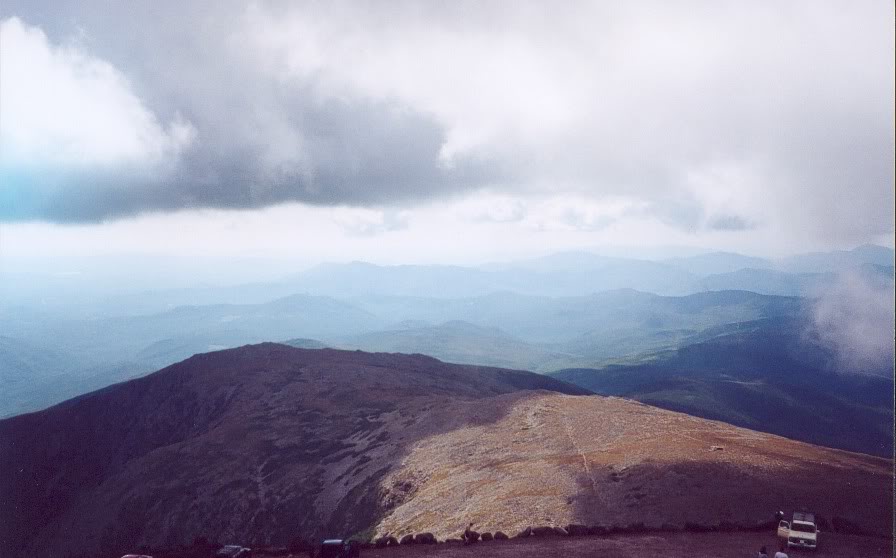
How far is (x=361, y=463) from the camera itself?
83.4m

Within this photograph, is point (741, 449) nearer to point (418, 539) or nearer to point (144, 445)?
point (418, 539)

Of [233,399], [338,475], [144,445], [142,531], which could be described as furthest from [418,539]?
[144,445]

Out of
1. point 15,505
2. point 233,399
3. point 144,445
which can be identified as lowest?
point 15,505

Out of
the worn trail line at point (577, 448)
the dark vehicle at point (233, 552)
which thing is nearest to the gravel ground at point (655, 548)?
the dark vehicle at point (233, 552)

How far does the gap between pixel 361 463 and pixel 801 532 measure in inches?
2482

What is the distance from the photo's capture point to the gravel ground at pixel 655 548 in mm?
33469

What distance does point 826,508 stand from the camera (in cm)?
4006

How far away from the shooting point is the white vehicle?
1309 inches

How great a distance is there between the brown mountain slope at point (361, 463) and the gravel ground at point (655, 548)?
10.7 ft

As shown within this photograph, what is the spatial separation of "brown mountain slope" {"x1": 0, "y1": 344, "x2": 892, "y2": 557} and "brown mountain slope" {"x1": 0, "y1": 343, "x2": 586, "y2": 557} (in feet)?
1.28

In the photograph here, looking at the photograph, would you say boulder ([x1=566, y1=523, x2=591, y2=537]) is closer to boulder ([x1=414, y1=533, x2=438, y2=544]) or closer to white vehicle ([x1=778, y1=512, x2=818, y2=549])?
boulder ([x1=414, y1=533, x2=438, y2=544])

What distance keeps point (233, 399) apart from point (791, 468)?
12172cm

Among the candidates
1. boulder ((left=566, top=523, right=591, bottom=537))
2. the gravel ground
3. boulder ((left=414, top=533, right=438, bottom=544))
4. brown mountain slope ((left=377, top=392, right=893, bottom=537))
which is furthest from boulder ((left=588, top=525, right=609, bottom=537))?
boulder ((left=414, top=533, right=438, bottom=544))

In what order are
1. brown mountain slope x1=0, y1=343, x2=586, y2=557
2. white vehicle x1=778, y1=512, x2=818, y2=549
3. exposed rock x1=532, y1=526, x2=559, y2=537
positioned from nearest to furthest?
white vehicle x1=778, y1=512, x2=818, y2=549 < exposed rock x1=532, y1=526, x2=559, y2=537 < brown mountain slope x1=0, y1=343, x2=586, y2=557
